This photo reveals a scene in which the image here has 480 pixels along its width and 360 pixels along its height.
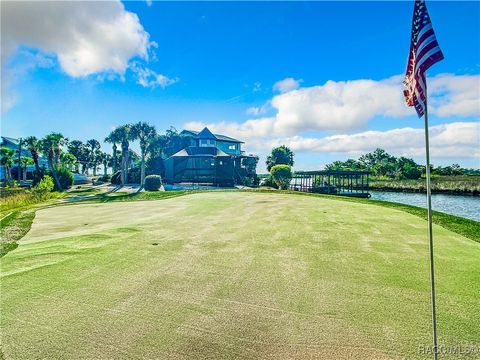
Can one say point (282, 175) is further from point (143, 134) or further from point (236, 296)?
point (236, 296)

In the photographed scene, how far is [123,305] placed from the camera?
15.7 feet

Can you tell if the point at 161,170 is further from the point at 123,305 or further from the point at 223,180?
the point at 123,305

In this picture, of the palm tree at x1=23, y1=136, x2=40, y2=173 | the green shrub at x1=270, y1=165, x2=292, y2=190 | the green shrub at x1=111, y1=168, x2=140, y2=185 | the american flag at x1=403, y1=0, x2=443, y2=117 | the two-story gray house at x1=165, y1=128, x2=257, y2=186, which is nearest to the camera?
the american flag at x1=403, y1=0, x2=443, y2=117

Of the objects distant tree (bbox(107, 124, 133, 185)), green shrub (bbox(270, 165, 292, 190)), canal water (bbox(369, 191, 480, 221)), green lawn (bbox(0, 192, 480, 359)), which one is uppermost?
distant tree (bbox(107, 124, 133, 185))

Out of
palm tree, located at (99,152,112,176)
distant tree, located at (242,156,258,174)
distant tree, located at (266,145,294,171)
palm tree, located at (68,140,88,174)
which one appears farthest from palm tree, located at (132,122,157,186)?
palm tree, located at (68,140,88,174)

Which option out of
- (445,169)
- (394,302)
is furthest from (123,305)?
(445,169)

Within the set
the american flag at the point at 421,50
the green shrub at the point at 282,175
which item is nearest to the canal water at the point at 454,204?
the green shrub at the point at 282,175

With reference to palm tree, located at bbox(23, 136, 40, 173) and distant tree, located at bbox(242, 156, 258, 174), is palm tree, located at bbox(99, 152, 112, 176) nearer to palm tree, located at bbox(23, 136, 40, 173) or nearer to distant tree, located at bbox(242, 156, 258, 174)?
palm tree, located at bbox(23, 136, 40, 173)

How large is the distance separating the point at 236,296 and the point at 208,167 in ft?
145

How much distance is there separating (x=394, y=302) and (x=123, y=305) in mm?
4546

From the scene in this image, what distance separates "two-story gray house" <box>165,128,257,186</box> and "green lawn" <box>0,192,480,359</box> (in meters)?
37.2

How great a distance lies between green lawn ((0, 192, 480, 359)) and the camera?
371cm

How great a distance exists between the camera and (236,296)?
507 cm

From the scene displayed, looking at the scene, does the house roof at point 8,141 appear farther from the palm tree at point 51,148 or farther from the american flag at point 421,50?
the american flag at point 421,50
